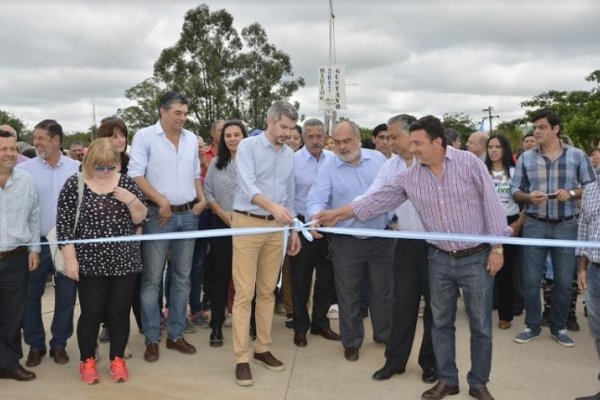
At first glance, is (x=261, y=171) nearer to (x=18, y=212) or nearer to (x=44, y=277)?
(x=18, y=212)

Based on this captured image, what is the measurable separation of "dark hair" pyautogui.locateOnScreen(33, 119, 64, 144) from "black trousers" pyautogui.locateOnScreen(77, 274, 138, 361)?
1308mm

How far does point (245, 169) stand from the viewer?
4461 millimetres

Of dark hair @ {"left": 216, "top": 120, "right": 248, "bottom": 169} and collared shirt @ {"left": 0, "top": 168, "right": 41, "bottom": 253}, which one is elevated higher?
dark hair @ {"left": 216, "top": 120, "right": 248, "bottom": 169}

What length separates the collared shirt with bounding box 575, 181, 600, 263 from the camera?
154 inches

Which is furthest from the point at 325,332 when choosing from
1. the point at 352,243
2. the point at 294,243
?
the point at 294,243

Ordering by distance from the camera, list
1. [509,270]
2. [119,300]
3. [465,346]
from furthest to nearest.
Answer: [509,270] < [465,346] < [119,300]

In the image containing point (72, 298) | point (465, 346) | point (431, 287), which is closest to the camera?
point (431, 287)

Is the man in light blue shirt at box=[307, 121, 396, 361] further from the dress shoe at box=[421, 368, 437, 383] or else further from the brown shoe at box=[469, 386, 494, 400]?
the brown shoe at box=[469, 386, 494, 400]

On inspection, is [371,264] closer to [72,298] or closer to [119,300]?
[119,300]

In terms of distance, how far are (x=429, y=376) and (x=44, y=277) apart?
3.18m

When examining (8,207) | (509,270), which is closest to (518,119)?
(509,270)

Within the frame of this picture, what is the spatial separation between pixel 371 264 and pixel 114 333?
2.14m

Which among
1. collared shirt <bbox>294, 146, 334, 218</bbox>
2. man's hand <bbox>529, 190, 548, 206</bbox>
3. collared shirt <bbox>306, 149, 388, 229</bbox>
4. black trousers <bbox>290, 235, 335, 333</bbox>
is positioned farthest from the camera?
collared shirt <bbox>294, 146, 334, 218</bbox>

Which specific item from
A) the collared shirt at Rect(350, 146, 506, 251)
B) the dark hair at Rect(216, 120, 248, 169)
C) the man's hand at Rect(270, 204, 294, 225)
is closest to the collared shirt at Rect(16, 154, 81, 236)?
the dark hair at Rect(216, 120, 248, 169)
